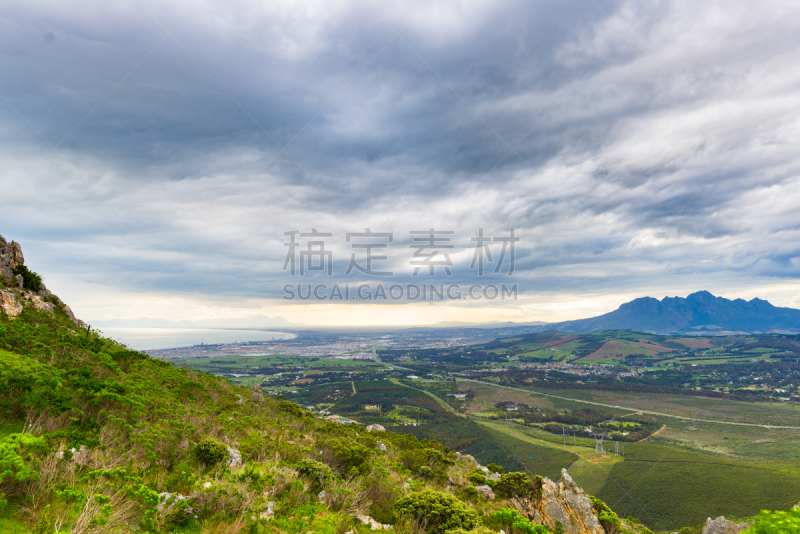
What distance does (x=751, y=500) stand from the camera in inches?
1948

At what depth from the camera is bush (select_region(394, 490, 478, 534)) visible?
916cm

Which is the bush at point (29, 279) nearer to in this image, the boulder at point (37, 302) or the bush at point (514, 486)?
the boulder at point (37, 302)

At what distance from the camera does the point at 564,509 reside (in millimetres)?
15211

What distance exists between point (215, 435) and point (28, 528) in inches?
315

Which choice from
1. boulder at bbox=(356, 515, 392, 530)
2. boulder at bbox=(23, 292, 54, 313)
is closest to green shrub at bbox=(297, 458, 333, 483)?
boulder at bbox=(356, 515, 392, 530)

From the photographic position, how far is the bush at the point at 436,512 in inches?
360

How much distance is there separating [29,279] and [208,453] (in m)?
19.9

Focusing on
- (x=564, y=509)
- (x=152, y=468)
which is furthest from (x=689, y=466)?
(x=152, y=468)

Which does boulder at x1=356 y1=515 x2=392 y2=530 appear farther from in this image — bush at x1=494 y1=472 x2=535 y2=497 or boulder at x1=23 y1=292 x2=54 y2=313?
boulder at x1=23 y1=292 x2=54 y2=313

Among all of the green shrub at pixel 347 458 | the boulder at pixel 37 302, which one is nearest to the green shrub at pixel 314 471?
the green shrub at pixel 347 458

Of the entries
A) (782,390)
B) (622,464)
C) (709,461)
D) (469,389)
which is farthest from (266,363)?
(782,390)

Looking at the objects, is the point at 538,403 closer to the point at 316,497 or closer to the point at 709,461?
the point at 709,461

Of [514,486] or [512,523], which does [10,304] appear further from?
[514,486]

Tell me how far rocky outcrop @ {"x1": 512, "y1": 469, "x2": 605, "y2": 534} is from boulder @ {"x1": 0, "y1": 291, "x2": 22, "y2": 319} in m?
25.9
